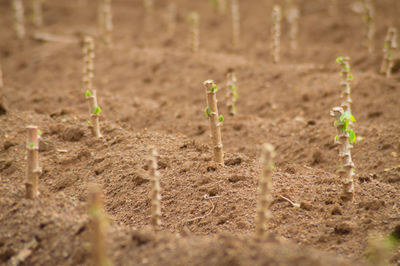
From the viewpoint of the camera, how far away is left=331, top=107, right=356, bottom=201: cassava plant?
4.46 metres

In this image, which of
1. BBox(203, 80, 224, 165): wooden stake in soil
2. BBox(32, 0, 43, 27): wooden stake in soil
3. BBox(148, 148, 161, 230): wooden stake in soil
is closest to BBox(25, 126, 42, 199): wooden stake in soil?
BBox(148, 148, 161, 230): wooden stake in soil

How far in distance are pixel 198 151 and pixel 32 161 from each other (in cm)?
234

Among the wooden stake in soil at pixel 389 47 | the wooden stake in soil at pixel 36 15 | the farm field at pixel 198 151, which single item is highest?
the wooden stake in soil at pixel 36 15

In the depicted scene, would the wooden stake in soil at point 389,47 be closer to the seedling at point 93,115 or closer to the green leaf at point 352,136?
the green leaf at point 352,136

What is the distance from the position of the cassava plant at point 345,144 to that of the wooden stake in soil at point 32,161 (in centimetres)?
302

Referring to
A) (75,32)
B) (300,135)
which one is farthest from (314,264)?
(75,32)

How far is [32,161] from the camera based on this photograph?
4266 mm

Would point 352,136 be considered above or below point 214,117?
below

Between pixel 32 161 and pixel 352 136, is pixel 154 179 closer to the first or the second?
pixel 32 161

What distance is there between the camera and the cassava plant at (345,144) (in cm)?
446

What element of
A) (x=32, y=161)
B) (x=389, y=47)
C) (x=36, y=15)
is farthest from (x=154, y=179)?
(x=36, y=15)

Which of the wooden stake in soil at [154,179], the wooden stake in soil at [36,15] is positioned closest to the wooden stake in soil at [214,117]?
the wooden stake in soil at [154,179]

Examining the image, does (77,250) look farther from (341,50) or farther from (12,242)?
(341,50)

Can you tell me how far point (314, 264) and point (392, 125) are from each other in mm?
4803
